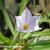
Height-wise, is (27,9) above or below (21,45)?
above

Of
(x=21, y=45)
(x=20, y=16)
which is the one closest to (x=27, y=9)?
(x=20, y=16)

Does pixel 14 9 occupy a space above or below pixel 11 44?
above

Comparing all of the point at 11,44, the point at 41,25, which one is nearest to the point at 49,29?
the point at 41,25

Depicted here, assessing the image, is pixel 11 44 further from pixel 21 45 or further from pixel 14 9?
pixel 14 9

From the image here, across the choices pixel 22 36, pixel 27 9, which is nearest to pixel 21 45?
pixel 22 36

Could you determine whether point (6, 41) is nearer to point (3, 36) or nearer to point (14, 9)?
point (3, 36)
